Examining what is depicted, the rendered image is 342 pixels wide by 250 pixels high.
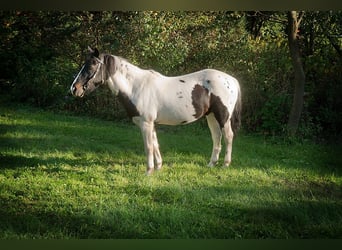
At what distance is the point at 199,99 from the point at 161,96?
25cm

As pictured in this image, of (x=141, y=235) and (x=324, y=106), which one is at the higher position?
(x=324, y=106)

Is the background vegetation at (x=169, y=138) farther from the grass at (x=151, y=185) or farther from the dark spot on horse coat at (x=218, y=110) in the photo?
the dark spot on horse coat at (x=218, y=110)

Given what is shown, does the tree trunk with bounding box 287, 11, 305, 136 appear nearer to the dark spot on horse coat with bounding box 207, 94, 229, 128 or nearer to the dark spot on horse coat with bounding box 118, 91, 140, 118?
the dark spot on horse coat with bounding box 207, 94, 229, 128

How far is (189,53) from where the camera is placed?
3.38 metres

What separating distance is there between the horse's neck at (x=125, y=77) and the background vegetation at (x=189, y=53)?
0.09 meters

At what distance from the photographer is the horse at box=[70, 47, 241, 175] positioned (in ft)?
10.6

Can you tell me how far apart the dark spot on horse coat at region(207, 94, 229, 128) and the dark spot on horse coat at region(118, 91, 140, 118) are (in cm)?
50

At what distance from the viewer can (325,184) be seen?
324 cm

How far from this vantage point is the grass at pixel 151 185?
3084 millimetres

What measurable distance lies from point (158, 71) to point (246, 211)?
1.09m

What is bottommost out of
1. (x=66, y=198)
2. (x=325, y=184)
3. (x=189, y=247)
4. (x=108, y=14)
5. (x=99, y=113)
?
(x=189, y=247)

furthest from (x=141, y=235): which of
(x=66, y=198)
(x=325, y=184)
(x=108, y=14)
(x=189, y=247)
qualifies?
(x=108, y=14)

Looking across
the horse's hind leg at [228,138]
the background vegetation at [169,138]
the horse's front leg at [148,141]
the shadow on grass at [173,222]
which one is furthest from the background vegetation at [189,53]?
the shadow on grass at [173,222]

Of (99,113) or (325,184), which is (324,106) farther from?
(99,113)
